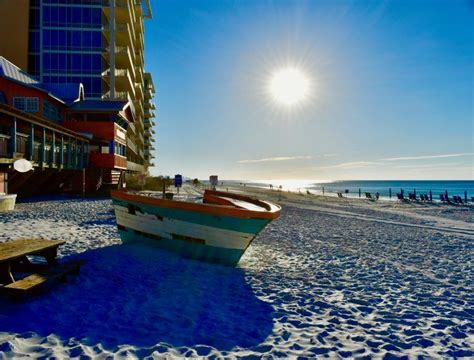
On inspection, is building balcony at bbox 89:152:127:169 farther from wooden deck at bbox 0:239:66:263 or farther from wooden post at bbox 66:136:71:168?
wooden deck at bbox 0:239:66:263

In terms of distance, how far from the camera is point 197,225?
7.47 metres

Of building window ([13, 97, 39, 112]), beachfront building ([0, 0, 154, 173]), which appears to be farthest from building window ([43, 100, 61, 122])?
beachfront building ([0, 0, 154, 173])

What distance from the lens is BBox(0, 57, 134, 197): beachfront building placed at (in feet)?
63.8

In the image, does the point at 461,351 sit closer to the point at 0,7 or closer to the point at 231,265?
the point at 231,265

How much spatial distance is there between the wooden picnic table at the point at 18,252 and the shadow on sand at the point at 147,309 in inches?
17.9

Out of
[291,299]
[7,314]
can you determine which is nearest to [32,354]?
[7,314]

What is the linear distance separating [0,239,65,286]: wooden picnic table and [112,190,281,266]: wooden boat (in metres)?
2.66

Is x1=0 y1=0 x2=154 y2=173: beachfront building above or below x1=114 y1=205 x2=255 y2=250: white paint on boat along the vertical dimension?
above

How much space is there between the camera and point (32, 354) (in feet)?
11.0

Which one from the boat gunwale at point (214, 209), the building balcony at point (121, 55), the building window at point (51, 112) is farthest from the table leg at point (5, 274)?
the building balcony at point (121, 55)

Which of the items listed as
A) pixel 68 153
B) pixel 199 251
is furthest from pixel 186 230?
pixel 68 153

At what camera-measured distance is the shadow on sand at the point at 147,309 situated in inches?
154

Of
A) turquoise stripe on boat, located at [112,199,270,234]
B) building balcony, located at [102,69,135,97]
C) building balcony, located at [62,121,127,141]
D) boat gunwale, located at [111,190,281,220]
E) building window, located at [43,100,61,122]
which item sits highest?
building balcony, located at [102,69,135,97]

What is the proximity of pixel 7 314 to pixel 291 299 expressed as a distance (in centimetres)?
437
